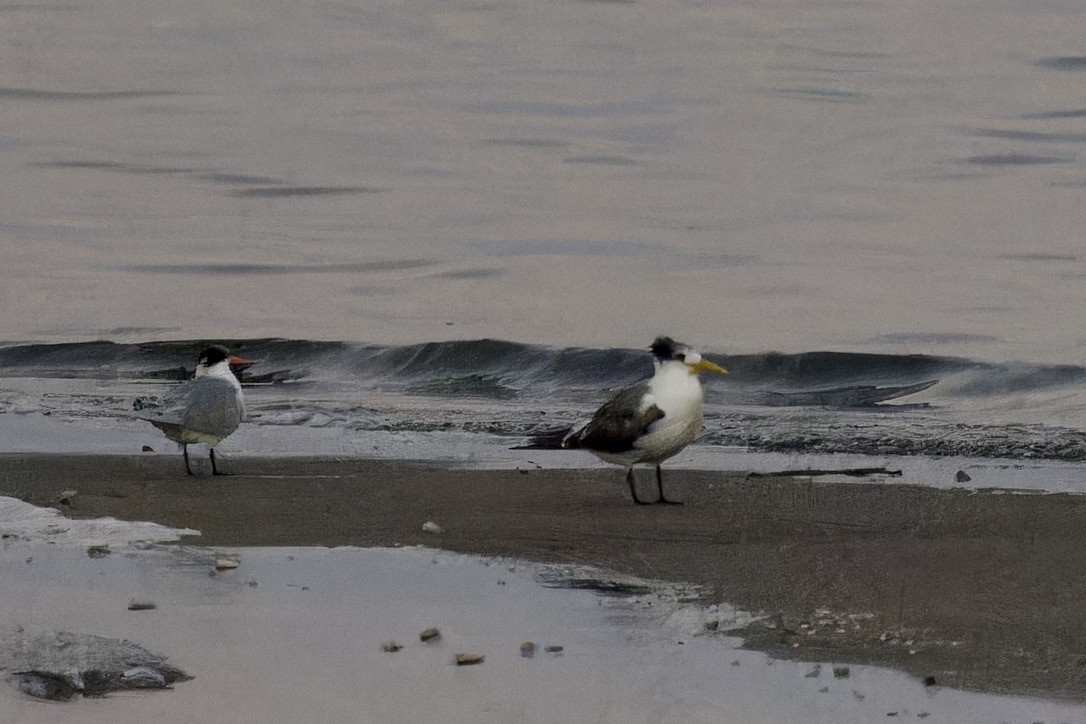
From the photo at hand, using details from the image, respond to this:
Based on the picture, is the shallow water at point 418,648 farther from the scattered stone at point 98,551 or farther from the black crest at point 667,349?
the black crest at point 667,349

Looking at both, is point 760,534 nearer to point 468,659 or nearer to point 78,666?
point 468,659

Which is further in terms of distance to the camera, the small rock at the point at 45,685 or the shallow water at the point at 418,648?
the small rock at the point at 45,685

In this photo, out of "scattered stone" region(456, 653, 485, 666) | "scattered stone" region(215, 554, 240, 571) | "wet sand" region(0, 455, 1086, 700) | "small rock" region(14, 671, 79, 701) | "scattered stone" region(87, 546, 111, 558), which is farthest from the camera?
"scattered stone" region(87, 546, 111, 558)

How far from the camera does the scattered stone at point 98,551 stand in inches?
193

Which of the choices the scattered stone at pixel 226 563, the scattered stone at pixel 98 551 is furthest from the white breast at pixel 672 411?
the scattered stone at pixel 98 551

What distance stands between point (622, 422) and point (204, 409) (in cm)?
240

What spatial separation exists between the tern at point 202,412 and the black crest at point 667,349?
7.97 feet

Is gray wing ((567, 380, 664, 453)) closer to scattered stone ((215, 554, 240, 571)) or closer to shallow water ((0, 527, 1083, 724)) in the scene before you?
shallow water ((0, 527, 1083, 724))

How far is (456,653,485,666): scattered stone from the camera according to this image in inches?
138

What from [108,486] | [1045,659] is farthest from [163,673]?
[108,486]

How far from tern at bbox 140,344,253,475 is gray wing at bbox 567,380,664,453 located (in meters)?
2.11

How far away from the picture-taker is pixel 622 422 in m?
6.18

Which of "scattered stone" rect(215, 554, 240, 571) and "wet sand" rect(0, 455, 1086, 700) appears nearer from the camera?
"wet sand" rect(0, 455, 1086, 700)

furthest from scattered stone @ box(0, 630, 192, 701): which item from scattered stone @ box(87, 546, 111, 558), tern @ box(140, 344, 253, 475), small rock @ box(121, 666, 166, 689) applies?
tern @ box(140, 344, 253, 475)
